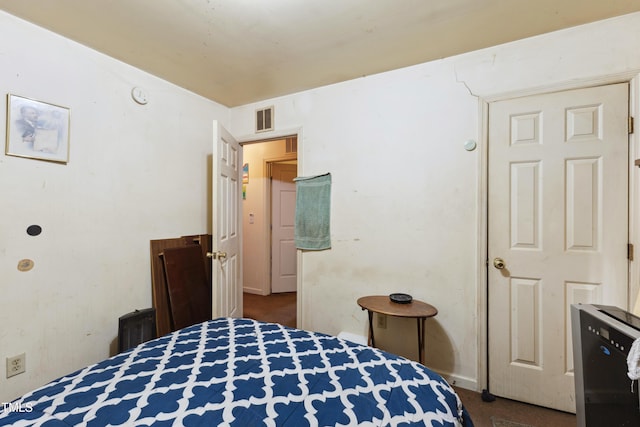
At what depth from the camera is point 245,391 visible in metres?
0.99

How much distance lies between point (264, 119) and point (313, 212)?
112cm

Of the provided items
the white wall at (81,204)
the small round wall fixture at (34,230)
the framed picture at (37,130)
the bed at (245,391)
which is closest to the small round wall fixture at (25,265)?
the white wall at (81,204)

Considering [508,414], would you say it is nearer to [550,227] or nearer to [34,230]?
[550,227]

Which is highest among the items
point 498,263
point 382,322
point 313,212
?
point 313,212

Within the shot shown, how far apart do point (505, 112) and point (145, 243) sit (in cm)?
291

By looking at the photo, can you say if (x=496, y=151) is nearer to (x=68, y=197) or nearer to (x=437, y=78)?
(x=437, y=78)

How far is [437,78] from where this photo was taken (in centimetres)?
210

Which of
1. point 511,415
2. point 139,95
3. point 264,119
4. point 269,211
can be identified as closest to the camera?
point 511,415

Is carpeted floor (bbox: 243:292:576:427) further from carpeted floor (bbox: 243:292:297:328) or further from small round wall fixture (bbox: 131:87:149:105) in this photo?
small round wall fixture (bbox: 131:87:149:105)

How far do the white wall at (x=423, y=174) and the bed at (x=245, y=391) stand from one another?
103cm

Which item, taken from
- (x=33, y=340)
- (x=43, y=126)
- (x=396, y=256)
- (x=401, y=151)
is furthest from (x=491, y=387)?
(x=43, y=126)

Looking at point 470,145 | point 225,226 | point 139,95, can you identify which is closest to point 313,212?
point 225,226

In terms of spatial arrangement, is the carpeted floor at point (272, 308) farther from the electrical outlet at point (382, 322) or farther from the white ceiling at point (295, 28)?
the white ceiling at point (295, 28)

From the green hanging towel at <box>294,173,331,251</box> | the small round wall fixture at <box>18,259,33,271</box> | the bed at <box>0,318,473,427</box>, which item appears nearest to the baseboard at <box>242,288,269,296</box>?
the green hanging towel at <box>294,173,331,251</box>
